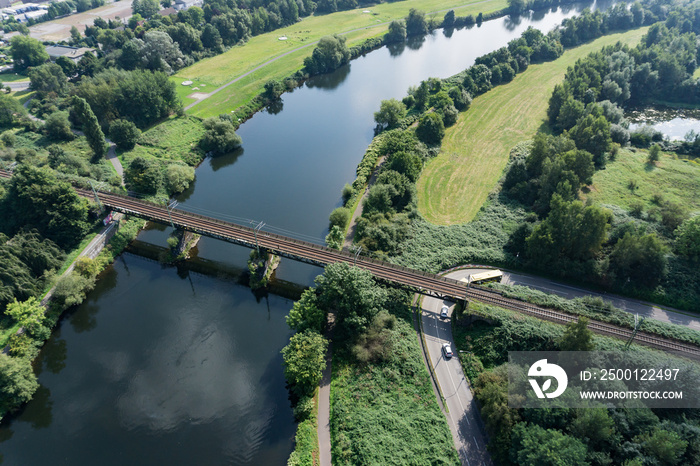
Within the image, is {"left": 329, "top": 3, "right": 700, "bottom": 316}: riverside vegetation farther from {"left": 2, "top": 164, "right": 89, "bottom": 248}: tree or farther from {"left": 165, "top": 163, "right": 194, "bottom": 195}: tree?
{"left": 2, "top": 164, "right": 89, "bottom": 248}: tree

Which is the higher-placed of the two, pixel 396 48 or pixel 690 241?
pixel 396 48

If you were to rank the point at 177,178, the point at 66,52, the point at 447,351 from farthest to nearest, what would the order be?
1. the point at 66,52
2. the point at 177,178
3. the point at 447,351

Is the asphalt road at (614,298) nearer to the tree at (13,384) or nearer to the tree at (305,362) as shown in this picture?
the tree at (305,362)

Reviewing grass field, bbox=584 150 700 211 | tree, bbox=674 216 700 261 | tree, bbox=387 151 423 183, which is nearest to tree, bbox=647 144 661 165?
grass field, bbox=584 150 700 211

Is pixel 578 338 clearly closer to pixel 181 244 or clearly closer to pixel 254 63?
pixel 181 244

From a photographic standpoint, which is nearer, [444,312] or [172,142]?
[444,312]

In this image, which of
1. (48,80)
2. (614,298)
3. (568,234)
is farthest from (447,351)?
(48,80)
